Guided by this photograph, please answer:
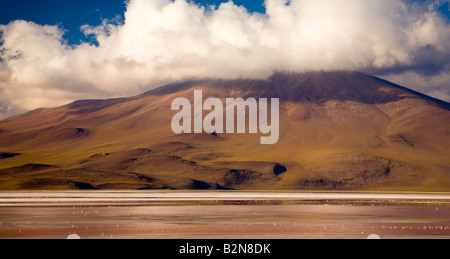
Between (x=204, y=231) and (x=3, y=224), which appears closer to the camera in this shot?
(x=204, y=231)

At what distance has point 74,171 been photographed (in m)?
187

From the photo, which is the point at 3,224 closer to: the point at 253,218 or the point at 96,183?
the point at 253,218

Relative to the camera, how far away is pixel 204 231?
41562mm
